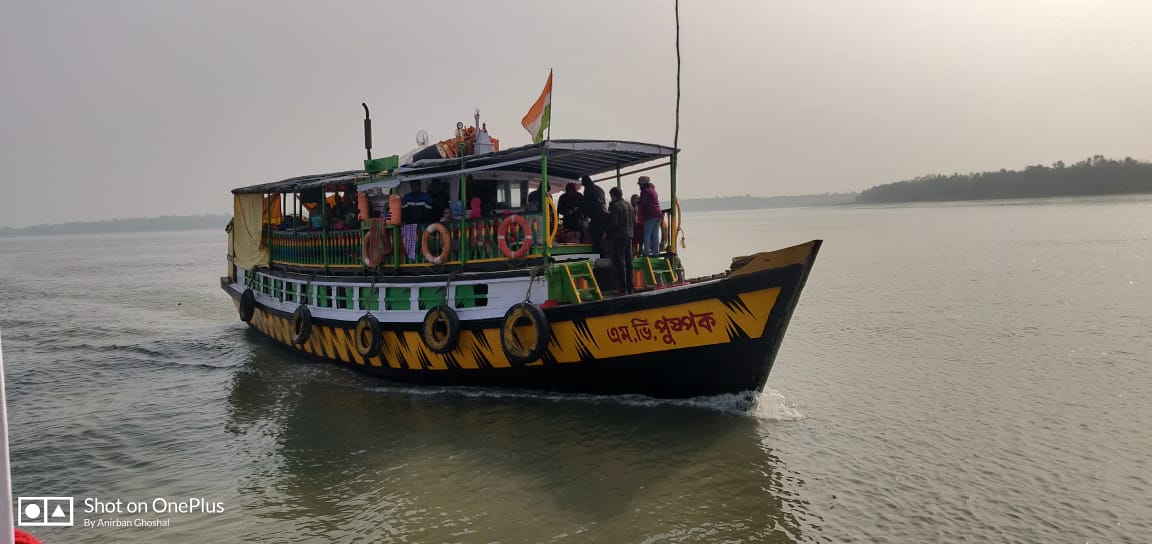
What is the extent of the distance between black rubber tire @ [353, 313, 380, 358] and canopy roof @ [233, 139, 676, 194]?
232cm

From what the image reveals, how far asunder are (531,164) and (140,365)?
1029cm

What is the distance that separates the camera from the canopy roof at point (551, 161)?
33.5 ft

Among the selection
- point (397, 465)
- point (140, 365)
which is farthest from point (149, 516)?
point (140, 365)

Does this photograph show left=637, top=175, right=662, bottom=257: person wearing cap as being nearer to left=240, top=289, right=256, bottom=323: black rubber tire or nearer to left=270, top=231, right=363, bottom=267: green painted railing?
left=270, top=231, right=363, bottom=267: green painted railing

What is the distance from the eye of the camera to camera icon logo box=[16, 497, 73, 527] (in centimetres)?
754

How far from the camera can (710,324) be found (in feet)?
29.9

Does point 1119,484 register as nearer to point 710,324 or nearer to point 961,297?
point 710,324

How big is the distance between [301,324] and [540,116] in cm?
651

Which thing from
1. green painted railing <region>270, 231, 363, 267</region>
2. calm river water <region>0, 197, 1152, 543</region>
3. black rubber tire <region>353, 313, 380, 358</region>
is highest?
green painted railing <region>270, 231, 363, 267</region>

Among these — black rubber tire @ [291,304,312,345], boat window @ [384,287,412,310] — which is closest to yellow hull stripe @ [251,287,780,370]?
boat window @ [384,287,412,310]

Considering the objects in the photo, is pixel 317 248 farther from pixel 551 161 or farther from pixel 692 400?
pixel 692 400

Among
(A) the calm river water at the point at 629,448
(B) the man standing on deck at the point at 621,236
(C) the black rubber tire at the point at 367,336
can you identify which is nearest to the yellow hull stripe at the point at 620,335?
(C) the black rubber tire at the point at 367,336

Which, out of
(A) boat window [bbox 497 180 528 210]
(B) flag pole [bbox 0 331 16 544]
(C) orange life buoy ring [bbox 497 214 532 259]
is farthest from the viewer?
(A) boat window [bbox 497 180 528 210]

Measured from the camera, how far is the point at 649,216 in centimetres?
1167
